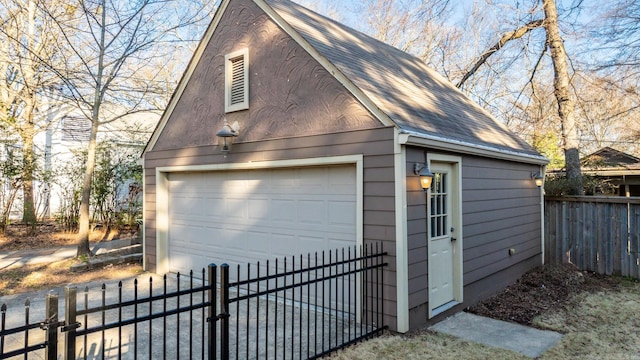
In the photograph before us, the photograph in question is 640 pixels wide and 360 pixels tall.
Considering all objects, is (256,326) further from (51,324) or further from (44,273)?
(44,273)

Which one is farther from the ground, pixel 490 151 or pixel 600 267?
pixel 490 151

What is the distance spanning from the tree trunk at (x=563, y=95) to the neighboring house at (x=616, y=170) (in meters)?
2.59

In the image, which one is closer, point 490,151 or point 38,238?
point 490,151

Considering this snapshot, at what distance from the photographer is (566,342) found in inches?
191

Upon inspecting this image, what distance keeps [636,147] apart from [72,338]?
26.2m

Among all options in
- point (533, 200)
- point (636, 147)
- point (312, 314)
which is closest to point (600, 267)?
point (533, 200)

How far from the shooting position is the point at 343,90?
17.6 ft

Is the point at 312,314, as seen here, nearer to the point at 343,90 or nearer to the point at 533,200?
the point at 343,90

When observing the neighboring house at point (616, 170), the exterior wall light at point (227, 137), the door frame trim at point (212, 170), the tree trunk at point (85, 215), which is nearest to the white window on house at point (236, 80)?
the exterior wall light at point (227, 137)

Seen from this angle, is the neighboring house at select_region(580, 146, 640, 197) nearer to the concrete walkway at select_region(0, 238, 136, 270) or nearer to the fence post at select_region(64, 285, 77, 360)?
the fence post at select_region(64, 285, 77, 360)

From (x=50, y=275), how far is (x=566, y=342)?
8.65 meters

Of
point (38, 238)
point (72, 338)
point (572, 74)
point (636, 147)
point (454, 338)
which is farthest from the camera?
point (636, 147)

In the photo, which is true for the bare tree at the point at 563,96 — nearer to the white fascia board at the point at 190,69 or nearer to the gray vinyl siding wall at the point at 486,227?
the gray vinyl siding wall at the point at 486,227

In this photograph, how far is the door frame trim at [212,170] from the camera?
518 cm
